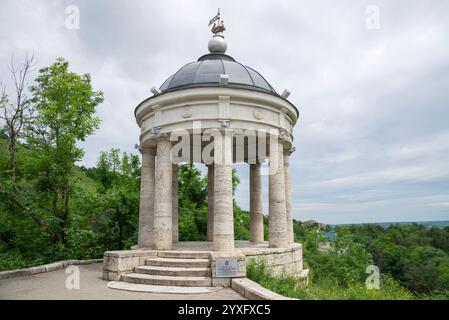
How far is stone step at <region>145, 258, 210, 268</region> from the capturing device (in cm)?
1330

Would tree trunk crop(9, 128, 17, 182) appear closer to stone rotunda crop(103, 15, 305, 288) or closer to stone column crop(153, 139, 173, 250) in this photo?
stone rotunda crop(103, 15, 305, 288)

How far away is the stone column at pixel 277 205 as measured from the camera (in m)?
16.2

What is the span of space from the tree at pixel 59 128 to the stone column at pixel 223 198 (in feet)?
36.0

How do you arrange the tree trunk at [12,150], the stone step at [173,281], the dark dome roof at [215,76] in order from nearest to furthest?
the stone step at [173,281] < the dark dome roof at [215,76] < the tree trunk at [12,150]

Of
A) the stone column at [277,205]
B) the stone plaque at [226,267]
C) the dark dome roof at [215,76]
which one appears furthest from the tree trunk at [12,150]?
the stone column at [277,205]

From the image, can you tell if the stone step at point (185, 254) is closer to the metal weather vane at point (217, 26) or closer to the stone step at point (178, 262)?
the stone step at point (178, 262)

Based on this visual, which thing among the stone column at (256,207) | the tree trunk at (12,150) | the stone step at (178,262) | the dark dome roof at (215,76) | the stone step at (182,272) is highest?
the dark dome roof at (215,76)

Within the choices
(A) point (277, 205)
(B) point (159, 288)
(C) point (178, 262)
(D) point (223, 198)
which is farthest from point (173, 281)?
(A) point (277, 205)

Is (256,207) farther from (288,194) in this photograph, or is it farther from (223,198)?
(223,198)

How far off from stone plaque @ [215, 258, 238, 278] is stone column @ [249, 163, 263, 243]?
32.5 ft

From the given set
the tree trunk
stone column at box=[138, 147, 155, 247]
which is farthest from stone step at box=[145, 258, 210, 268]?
the tree trunk

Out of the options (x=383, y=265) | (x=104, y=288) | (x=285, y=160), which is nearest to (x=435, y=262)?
(x=383, y=265)

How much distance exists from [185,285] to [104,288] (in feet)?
9.64
